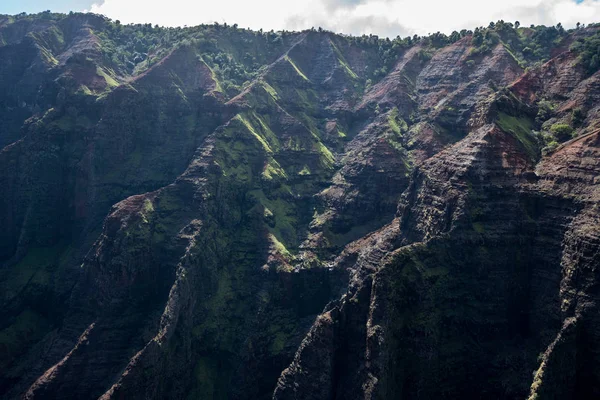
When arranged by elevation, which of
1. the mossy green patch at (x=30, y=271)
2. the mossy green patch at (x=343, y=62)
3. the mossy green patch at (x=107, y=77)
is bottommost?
the mossy green patch at (x=30, y=271)

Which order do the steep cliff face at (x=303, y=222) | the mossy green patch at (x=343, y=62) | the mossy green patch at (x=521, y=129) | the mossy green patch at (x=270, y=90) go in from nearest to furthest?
1. the steep cliff face at (x=303, y=222)
2. the mossy green patch at (x=521, y=129)
3. the mossy green patch at (x=270, y=90)
4. the mossy green patch at (x=343, y=62)

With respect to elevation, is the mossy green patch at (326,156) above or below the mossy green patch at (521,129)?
above

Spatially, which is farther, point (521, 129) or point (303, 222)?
point (303, 222)

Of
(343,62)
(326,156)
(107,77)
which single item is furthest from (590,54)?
(107,77)

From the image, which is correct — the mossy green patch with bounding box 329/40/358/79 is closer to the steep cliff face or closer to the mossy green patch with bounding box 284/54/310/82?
the steep cliff face

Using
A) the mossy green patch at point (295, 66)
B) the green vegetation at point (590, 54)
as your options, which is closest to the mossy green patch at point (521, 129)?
the green vegetation at point (590, 54)

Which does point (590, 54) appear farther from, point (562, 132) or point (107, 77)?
point (107, 77)

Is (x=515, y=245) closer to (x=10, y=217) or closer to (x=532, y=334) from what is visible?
(x=532, y=334)

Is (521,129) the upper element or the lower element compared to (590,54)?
lower

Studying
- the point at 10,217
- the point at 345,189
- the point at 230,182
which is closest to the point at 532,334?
the point at 345,189

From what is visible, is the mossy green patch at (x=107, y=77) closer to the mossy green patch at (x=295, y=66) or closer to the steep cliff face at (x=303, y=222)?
the steep cliff face at (x=303, y=222)
